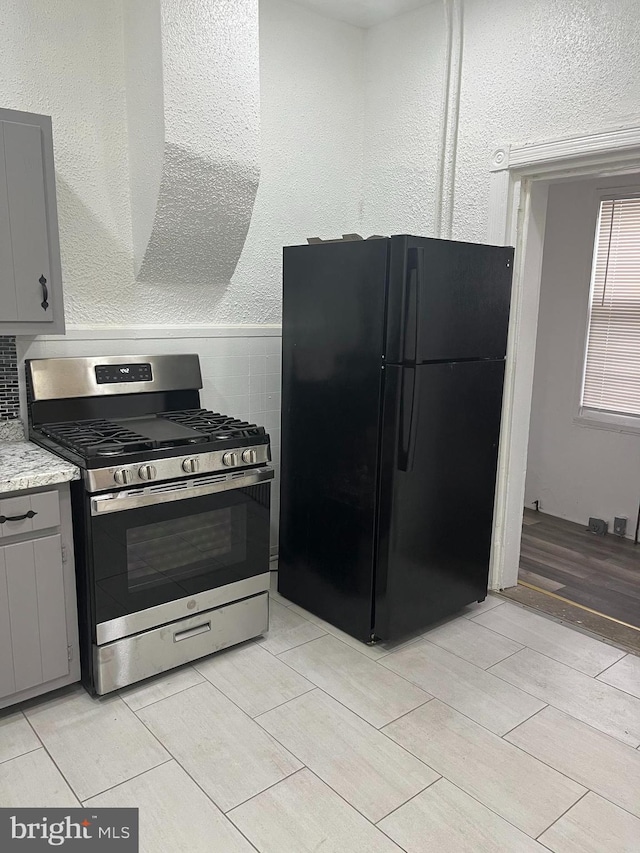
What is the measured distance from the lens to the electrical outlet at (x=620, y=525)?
4.23m

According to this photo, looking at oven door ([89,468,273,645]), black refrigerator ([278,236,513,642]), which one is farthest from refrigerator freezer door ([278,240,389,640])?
oven door ([89,468,273,645])

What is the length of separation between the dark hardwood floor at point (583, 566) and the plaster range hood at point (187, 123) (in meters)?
2.45

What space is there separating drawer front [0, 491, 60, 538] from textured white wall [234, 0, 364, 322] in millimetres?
1406

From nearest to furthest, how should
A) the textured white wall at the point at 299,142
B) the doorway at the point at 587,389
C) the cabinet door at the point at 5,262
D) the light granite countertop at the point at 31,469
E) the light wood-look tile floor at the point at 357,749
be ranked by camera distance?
the light wood-look tile floor at the point at 357,749
the light granite countertop at the point at 31,469
the cabinet door at the point at 5,262
the textured white wall at the point at 299,142
the doorway at the point at 587,389

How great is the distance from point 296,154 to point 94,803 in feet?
9.62

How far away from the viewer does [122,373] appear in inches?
111

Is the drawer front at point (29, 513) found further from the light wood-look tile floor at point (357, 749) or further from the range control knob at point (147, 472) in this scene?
the light wood-look tile floor at point (357, 749)

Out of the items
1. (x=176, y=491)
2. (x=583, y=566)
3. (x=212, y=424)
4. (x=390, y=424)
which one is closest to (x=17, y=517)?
(x=176, y=491)

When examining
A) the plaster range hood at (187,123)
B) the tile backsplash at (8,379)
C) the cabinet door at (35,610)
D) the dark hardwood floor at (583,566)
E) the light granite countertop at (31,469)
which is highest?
the plaster range hood at (187,123)

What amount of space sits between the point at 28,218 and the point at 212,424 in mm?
1010

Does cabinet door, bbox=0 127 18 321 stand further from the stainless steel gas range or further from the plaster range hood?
the plaster range hood

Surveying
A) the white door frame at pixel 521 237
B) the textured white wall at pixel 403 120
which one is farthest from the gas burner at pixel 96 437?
the textured white wall at pixel 403 120

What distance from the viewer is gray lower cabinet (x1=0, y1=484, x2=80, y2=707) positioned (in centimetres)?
213

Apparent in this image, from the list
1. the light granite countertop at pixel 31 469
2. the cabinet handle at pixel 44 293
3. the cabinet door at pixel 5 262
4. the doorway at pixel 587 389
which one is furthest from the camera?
the doorway at pixel 587 389
